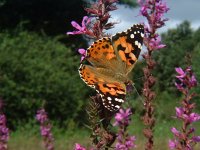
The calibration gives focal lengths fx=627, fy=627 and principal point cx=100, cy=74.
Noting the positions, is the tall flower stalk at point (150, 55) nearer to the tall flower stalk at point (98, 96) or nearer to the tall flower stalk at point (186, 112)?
the tall flower stalk at point (186, 112)

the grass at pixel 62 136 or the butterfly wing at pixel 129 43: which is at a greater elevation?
the butterfly wing at pixel 129 43

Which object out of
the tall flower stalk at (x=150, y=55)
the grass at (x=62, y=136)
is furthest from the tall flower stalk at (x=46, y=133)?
the tall flower stalk at (x=150, y=55)

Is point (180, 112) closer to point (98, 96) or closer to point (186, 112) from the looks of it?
point (186, 112)

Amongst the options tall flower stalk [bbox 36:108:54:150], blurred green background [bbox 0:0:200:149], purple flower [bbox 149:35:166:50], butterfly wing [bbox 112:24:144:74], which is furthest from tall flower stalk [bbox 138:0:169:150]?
blurred green background [bbox 0:0:200:149]

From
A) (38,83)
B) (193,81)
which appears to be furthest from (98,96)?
(38,83)

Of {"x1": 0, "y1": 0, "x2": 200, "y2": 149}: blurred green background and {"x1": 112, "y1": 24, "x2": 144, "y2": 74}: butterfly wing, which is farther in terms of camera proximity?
{"x1": 0, "y1": 0, "x2": 200, "y2": 149}: blurred green background

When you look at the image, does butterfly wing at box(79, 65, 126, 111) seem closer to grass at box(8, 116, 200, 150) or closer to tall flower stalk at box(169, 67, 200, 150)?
tall flower stalk at box(169, 67, 200, 150)

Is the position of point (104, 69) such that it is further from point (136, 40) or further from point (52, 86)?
point (52, 86)
